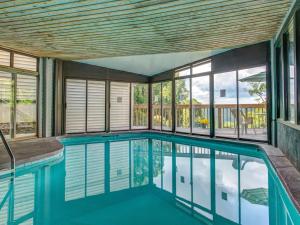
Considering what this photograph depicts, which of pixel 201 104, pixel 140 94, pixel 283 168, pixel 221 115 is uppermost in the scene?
pixel 140 94

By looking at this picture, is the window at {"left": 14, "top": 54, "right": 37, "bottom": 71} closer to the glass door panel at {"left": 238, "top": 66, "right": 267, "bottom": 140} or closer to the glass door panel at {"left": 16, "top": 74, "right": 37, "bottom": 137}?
the glass door panel at {"left": 16, "top": 74, "right": 37, "bottom": 137}

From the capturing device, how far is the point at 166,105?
10805 mm

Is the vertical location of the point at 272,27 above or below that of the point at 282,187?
above

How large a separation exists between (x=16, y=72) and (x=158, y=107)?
19.4 ft

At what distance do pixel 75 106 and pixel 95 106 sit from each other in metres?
0.82

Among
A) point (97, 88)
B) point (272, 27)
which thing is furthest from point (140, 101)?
point (272, 27)

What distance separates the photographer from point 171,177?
4344 mm

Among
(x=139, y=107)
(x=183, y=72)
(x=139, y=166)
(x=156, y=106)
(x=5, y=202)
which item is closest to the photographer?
(x=5, y=202)

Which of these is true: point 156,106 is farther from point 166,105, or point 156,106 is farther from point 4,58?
point 4,58

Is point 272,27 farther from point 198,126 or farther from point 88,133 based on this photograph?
point 88,133

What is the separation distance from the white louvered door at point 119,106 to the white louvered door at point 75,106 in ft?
4.01

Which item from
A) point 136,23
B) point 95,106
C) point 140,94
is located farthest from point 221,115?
point 136,23

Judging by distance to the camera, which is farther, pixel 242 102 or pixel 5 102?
pixel 242 102

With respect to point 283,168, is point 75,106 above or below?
above
